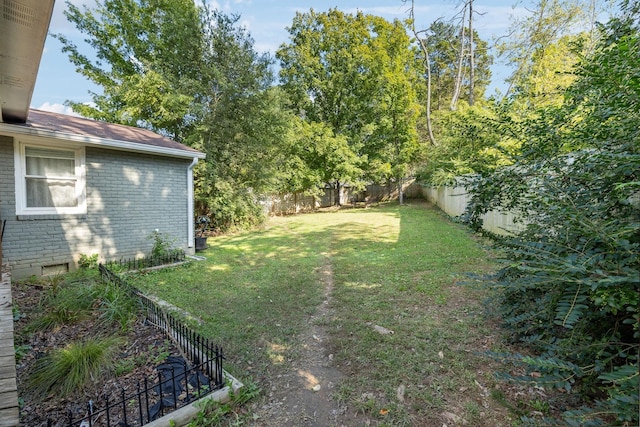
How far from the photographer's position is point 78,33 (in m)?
13.4

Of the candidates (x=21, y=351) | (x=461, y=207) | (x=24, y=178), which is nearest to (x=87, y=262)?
(x=24, y=178)

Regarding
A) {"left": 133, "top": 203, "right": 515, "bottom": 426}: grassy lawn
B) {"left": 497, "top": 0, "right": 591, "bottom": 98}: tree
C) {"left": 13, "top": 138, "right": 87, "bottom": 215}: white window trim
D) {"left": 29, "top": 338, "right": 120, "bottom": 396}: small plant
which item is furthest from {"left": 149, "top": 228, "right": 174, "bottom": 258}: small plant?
{"left": 497, "top": 0, "right": 591, "bottom": 98}: tree

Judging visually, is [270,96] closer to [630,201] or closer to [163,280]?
[163,280]

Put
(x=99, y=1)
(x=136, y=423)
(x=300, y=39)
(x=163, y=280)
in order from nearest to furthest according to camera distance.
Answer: (x=136, y=423) < (x=163, y=280) < (x=99, y=1) < (x=300, y=39)

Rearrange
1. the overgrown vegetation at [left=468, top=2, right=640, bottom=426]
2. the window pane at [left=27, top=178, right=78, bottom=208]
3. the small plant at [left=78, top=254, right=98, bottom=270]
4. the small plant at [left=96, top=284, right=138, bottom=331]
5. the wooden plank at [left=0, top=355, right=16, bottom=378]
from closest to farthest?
the overgrown vegetation at [left=468, top=2, right=640, bottom=426], the wooden plank at [left=0, top=355, right=16, bottom=378], the small plant at [left=96, top=284, right=138, bottom=331], the window pane at [left=27, top=178, right=78, bottom=208], the small plant at [left=78, top=254, right=98, bottom=270]

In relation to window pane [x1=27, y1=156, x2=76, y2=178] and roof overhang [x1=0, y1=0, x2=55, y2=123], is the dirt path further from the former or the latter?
window pane [x1=27, y1=156, x2=76, y2=178]

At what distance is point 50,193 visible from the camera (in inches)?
221

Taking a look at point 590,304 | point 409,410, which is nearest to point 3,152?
point 409,410

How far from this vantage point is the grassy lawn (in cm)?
229

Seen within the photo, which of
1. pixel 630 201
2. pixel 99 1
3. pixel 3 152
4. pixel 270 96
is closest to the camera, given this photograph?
pixel 630 201

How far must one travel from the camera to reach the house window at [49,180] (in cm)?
529

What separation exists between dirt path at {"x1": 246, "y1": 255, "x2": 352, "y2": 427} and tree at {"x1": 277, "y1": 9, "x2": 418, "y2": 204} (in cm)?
1527

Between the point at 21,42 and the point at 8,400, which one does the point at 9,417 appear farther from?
the point at 21,42

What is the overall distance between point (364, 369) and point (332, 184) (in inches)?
734
